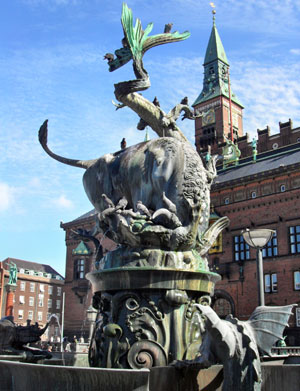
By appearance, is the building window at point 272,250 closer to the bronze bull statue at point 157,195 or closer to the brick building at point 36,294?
the bronze bull statue at point 157,195

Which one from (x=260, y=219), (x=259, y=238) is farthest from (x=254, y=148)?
(x=259, y=238)

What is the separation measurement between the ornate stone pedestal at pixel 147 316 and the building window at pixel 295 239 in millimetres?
29878

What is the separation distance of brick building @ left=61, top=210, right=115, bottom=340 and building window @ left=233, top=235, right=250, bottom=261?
15454 mm

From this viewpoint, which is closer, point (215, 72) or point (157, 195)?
point (157, 195)

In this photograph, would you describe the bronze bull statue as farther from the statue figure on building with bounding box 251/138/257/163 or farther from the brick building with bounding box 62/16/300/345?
the statue figure on building with bounding box 251/138/257/163

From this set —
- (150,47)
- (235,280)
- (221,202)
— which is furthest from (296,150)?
(150,47)

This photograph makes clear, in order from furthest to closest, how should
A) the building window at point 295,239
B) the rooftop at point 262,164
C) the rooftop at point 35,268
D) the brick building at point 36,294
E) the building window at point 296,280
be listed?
the rooftop at point 35,268, the brick building at point 36,294, the rooftop at point 262,164, the building window at point 295,239, the building window at point 296,280

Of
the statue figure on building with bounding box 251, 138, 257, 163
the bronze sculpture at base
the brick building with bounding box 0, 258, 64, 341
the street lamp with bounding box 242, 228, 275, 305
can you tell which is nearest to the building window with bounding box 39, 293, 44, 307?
the brick building with bounding box 0, 258, 64, 341

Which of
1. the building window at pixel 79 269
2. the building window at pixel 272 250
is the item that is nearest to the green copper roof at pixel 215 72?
the building window at pixel 79 269

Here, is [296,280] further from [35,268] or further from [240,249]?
[35,268]

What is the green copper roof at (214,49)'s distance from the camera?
64.4 m

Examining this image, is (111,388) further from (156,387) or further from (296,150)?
(296,150)

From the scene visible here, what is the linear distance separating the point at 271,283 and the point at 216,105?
1176 inches

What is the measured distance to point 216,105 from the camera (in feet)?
192
